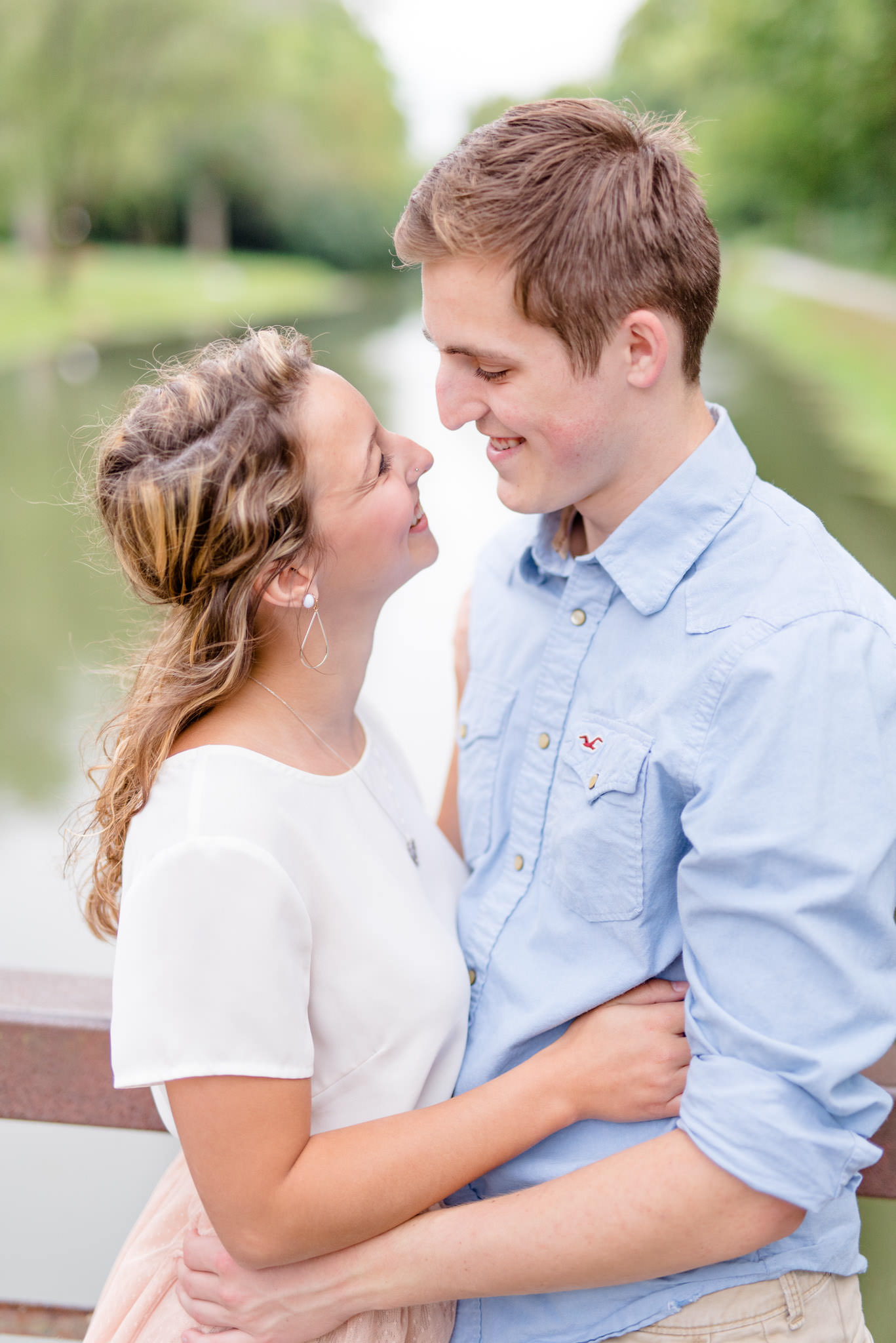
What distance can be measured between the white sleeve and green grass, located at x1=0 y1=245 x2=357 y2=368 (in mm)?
8995

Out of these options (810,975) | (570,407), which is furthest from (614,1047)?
(570,407)

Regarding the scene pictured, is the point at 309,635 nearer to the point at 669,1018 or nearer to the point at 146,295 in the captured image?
the point at 669,1018

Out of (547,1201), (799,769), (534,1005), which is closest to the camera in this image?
(799,769)

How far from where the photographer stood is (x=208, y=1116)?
2.82 ft

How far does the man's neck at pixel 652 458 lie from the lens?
3.46 feet

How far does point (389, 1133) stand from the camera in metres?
0.95

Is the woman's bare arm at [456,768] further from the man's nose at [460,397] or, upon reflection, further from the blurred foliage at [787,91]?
the blurred foliage at [787,91]

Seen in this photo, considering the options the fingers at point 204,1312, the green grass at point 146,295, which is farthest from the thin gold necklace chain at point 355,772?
the green grass at point 146,295

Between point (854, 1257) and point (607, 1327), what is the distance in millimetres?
232

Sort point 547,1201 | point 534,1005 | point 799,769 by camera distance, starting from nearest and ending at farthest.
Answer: point 799,769 < point 547,1201 < point 534,1005

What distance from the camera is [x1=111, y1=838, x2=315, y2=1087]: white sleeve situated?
0.85 meters

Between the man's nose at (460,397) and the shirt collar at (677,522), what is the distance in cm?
18

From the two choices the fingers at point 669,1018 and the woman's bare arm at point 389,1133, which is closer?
the woman's bare arm at point 389,1133

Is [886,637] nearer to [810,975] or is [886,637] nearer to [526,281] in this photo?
[810,975]
